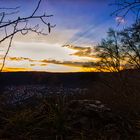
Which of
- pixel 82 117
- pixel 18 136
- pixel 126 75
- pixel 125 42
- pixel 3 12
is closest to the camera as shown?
pixel 3 12

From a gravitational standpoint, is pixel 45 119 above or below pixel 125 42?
below

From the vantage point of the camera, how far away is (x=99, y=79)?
2539 inches

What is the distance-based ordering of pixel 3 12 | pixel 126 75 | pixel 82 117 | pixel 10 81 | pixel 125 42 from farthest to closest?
1. pixel 10 81
2. pixel 126 75
3. pixel 125 42
4. pixel 82 117
5. pixel 3 12

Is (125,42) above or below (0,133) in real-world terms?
above

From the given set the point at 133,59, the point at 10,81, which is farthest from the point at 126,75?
the point at 10,81

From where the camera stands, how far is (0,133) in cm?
666

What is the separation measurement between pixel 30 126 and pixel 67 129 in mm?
618

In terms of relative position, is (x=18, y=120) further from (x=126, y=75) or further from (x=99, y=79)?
(x=99, y=79)

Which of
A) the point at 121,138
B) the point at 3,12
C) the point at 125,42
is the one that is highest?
the point at 125,42

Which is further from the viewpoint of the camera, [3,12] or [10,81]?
[10,81]

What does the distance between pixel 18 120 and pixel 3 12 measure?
2350mm

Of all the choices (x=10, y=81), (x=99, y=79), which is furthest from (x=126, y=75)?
(x=10, y=81)

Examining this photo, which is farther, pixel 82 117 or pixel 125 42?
pixel 125 42

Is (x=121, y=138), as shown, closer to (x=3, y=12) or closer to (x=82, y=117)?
(x=82, y=117)
